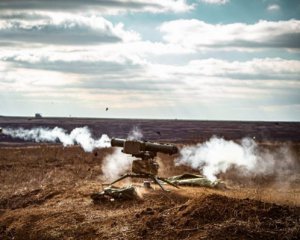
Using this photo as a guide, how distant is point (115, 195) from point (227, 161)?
12.9 m

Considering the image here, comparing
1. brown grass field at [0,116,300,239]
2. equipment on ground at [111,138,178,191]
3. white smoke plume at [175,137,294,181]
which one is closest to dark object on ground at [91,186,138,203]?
brown grass field at [0,116,300,239]

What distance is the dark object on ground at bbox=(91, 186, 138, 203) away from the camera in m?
15.8

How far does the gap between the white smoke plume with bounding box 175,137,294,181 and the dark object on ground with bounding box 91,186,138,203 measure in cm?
794

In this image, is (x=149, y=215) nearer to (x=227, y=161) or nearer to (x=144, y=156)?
(x=144, y=156)

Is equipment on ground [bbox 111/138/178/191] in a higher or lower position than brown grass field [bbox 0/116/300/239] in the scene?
higher

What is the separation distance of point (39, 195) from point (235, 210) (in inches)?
331

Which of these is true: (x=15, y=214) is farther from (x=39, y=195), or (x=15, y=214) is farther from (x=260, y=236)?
(x=260, y=236)

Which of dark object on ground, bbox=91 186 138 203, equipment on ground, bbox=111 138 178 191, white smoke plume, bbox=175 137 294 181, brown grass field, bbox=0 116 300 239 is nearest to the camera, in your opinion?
brown grass field, bbox=0 116 300 239

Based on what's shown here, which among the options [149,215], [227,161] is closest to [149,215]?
[149,215]

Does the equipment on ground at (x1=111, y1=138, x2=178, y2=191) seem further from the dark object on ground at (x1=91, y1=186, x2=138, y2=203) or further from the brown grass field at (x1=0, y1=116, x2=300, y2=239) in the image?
the dark object on ground at (x1=91, y1=186, x2=138, y2=203)

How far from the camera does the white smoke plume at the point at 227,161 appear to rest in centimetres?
2707

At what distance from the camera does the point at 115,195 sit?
15859mm

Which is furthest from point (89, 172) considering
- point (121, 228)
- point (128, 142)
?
point (121, 228)

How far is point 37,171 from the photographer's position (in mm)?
29672
